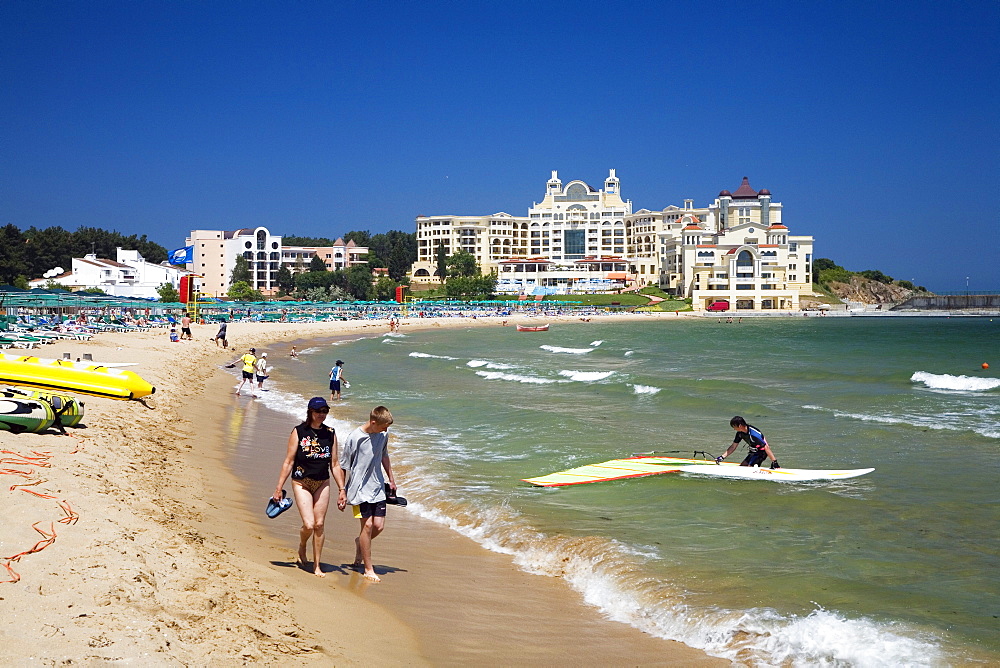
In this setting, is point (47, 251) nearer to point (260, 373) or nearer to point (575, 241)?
point (575, 241)

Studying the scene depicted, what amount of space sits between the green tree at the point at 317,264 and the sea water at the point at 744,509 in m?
101

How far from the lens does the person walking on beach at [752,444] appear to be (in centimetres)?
1133

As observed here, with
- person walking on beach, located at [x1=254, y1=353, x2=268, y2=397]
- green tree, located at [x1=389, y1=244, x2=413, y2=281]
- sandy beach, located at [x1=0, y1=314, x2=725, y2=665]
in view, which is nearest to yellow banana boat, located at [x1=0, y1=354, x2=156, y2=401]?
sandy beach, located at [x1=0, y1=314, x2=725, y2=665]

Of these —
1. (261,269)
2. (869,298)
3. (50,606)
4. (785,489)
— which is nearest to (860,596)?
(785,489)

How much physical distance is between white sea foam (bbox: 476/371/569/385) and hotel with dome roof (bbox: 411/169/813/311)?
82.5 metres

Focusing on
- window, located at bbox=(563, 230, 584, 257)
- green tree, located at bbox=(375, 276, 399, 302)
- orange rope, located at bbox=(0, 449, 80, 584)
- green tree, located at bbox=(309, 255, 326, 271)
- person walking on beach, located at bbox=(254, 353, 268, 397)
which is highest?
window, located at bbox=(563, 230, 584, 257)

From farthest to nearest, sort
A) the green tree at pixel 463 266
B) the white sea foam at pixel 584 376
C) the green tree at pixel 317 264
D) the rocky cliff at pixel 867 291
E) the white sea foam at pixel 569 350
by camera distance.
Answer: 1. the rocky cliff at pixel 867 291
2. the green tree at pixel 317 264
3. the green tree at pixel 463 266
4. the white sea foam at pixel 569 350
5. the white sea foam at pixel 584 376

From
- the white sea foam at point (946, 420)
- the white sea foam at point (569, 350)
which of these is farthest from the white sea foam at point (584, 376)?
the white sea foam at point (569, 350)

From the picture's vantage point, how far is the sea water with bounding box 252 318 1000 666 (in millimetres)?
6660

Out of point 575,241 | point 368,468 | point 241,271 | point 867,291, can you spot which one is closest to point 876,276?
point 867,291

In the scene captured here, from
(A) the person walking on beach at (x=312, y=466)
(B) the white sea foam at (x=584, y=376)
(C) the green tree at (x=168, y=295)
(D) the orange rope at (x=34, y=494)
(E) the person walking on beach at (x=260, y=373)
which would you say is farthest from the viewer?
(C) the green tree at (x=168, y=295)

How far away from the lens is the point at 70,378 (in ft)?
46.8

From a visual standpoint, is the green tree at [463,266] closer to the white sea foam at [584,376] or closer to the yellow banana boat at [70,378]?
the white sea foam at [584,376]

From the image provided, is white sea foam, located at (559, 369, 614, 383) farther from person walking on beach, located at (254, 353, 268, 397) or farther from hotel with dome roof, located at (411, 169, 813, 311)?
hotel with dome roof, located at (411, 169, 813, 311)
